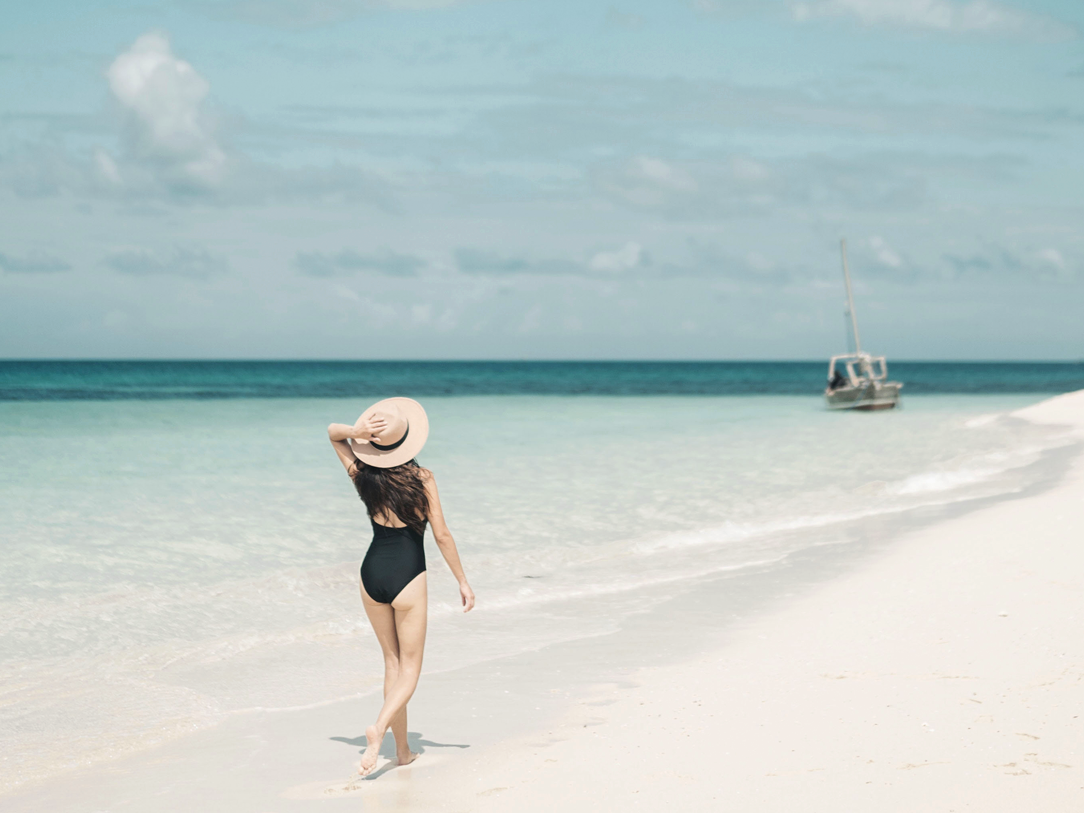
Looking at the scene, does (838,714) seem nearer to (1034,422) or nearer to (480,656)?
(480,656)

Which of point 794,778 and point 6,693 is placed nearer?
point 794,778

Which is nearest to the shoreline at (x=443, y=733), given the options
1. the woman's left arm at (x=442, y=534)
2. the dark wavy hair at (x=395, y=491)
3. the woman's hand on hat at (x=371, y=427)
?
the woman's left arm at (x=442, y=534)

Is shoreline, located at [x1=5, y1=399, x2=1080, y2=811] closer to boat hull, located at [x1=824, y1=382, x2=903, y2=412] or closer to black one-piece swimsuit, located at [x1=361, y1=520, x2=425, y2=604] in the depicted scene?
black one-piece swimsuit, located at [x1=361, y1=520, x2=425, y2=604]

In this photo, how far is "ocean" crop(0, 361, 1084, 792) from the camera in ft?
21.3

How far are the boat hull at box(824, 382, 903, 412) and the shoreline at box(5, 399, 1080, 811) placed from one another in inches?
1308

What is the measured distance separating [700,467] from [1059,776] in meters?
15.7

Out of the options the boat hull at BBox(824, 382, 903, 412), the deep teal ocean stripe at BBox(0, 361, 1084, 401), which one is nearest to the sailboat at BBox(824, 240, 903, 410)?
the boat hull at BBox(824, 382, 903, 412)

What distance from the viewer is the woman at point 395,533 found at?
4.38 m

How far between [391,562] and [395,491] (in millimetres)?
363

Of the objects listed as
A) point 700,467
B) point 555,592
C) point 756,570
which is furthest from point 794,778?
point 700,467

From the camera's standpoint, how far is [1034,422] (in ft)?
101

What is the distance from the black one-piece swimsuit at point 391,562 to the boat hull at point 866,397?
123ft

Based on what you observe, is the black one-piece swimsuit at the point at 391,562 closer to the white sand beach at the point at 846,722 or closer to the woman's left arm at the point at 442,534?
the woman's left arm at the point at 442,534

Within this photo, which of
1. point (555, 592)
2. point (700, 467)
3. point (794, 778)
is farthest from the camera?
point (700, 467)
